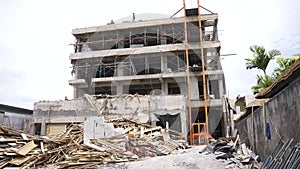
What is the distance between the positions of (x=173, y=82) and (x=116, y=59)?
665 centimetres

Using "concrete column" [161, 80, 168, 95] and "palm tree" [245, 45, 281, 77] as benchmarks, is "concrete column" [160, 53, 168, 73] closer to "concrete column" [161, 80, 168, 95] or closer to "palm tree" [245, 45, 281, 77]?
"concrete column" [161, 80, 168, 95]

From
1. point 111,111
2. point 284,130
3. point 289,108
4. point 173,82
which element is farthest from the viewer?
point 173,82

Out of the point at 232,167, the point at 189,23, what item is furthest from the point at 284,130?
the point at 189,23

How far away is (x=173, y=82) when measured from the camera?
27078mm

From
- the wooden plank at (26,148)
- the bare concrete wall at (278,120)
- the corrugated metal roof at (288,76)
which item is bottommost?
the wooden plank at (26,148)

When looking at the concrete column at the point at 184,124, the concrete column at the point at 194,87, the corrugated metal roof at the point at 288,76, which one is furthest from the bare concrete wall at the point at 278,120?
the concrete column at the point at 194,87

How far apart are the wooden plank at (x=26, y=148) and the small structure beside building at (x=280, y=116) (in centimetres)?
742

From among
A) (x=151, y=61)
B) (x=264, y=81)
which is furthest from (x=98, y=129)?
(x=151, y=61)

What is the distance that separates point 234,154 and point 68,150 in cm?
598

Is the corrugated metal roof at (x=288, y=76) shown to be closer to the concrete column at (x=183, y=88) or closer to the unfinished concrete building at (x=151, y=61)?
the unfinished concrete building at (x=151, y=61)

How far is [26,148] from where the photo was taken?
9031 mm

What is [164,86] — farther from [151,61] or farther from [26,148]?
[26,148]

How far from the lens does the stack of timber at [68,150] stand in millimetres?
8664

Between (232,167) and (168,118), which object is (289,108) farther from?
(168,118)
